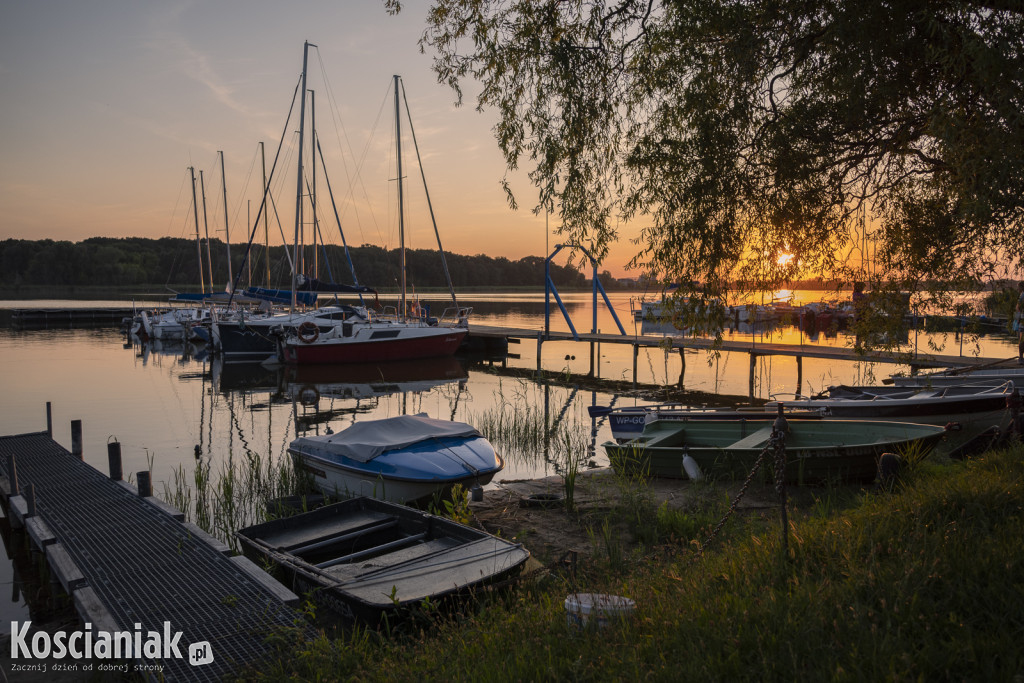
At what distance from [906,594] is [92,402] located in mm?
23974

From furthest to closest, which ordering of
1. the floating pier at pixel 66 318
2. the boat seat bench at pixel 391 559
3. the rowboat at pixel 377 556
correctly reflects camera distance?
the floating pier at pixel 66 318 < the boat seat bench at pixel 391 559 < the rowboat at pixel 377 556

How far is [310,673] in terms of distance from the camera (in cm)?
473

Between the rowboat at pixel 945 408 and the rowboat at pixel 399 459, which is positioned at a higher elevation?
the rowboat at pixel 945 408

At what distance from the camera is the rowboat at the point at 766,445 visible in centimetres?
938

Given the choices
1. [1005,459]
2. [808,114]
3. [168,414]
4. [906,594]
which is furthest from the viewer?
[168,414]

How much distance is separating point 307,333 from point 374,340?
2.92m

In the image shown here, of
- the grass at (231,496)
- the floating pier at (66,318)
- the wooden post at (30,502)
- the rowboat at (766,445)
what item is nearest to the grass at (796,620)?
the rowboat at (766,445)

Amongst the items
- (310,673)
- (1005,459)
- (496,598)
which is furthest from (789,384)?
(310,673)

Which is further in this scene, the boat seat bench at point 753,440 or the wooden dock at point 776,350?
the wooden dock at point 776,350

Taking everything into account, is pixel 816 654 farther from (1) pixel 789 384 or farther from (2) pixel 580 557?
(1) pixel 789 384

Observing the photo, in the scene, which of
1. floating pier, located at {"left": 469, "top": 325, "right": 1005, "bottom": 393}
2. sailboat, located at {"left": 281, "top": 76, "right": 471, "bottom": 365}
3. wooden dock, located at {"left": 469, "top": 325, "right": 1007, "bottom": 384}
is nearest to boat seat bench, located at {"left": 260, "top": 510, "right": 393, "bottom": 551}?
wooden dock, located at {"left": 469, "top": 325, "right": 1007, "bottom": 384}

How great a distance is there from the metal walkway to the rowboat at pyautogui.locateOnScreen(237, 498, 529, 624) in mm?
377

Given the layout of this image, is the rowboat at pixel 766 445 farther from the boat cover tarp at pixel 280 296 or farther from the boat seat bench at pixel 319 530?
the boat cover tarp at pixel 280 296

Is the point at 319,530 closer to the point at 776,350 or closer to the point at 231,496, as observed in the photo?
the point at 231,496
